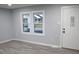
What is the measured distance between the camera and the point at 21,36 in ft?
15.2

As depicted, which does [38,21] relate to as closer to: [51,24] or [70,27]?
[51,24]

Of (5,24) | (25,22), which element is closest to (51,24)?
(25,22)

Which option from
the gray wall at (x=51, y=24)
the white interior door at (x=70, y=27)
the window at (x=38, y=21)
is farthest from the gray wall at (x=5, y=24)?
the white interior door at (x=70, y=27)

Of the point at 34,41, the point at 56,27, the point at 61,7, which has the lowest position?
the point at 34,41

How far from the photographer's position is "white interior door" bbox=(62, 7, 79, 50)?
305 centimetres

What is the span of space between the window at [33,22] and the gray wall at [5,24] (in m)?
0.70

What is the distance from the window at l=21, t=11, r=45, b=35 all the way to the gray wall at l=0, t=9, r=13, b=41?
0.70 meters

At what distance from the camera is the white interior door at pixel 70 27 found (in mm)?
3047

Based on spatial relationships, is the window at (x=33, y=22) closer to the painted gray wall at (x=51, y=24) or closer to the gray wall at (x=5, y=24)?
the painted gray wall at (x=51, y=24)

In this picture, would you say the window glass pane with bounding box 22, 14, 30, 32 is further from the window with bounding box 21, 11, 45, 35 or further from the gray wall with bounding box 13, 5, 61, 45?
the gray wall with bounding box 13, 5, 61, 45

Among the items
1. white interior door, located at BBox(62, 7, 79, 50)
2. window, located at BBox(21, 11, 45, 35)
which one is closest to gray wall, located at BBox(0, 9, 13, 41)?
window, located at BBox(21, 11, 45, 35)
